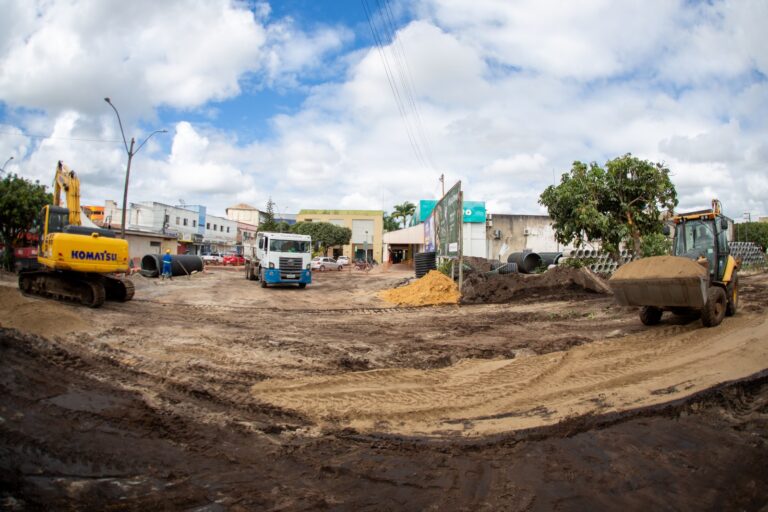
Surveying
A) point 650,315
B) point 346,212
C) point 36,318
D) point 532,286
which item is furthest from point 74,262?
point 346,212

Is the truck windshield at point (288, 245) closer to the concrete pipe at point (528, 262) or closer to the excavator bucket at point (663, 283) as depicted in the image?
the concrete pipe at point (528, 262)

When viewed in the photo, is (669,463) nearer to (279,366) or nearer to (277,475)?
(277,475)

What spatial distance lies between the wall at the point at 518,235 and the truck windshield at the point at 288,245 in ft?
68.1

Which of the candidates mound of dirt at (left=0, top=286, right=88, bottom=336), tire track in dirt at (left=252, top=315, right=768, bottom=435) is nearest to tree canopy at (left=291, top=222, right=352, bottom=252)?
mound of dirt at (left=0, top=286, right=88, bottom=336)

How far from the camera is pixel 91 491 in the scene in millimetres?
3557

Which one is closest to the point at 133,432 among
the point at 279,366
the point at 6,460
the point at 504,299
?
the point at 6,460

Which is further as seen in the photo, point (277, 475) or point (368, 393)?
point (368, 393)

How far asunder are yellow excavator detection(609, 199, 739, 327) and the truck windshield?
54.3ft

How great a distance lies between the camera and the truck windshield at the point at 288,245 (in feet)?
76.9

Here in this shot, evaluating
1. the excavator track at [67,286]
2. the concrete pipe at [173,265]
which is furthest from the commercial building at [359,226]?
the excavator track at [67,286]

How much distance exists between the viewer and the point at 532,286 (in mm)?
19000

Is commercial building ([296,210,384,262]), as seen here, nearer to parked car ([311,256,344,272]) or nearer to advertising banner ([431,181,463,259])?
parked car ([311,256,344,272])

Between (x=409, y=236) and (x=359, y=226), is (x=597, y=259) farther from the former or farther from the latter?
(x=359, y=226)

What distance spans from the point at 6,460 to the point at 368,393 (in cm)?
365
